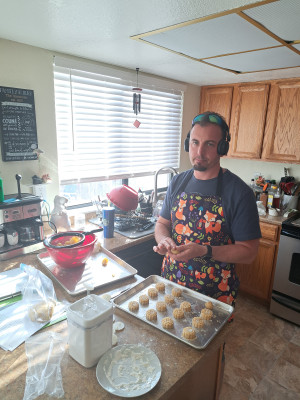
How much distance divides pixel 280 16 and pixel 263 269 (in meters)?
2.06

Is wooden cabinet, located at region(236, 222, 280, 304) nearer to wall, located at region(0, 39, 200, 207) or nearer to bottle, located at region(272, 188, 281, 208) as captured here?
bottle, located at region(272, 188, 281, 208)

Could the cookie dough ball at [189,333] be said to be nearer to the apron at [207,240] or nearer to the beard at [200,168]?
the apron at [207,240]

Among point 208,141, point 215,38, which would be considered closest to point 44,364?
point 208,141

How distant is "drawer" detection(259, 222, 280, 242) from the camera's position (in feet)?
7.92

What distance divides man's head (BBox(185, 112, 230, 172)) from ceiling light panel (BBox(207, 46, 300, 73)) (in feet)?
2.50

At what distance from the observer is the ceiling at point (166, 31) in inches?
44.9

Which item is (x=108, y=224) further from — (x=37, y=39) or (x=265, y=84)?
(x=265, y=84)

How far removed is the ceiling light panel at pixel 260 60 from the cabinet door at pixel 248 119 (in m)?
0.47

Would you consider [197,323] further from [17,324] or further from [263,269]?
[263,269]

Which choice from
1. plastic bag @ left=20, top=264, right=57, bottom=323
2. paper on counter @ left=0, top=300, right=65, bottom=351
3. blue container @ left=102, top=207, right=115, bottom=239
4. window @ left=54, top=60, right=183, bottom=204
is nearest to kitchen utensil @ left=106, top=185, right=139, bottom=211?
blue container @ left=102, top=207, right=115, bottom=239

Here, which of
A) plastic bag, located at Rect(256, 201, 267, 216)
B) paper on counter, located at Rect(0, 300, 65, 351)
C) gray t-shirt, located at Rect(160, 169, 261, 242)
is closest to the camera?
paper on counter, located at Rect(0, 300, 65, 351)

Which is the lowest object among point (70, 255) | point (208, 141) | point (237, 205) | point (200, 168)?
point (70, 255)

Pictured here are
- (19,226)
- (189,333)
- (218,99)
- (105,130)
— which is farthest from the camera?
(218,99)

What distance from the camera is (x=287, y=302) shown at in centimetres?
237
